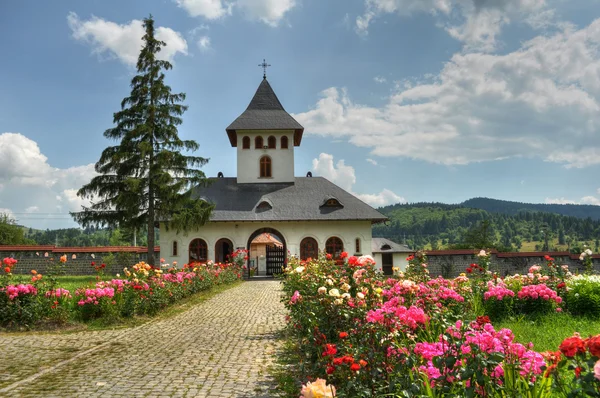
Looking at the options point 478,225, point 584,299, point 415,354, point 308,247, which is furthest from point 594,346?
point 478,225

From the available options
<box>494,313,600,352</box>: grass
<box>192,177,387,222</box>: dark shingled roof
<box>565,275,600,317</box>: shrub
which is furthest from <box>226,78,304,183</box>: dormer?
<box>494,313,600,352</box>: grass

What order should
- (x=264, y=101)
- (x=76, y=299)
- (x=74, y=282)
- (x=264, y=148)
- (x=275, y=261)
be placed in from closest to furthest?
(x=76, y=299), (x=74, y=282), (x=275, y=261), (x=264, y=148), (x=264, y=101)

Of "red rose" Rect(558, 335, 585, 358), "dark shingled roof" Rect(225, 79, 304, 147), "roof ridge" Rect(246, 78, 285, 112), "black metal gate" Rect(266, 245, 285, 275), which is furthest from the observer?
"roof ridge" Rect(246, 78, 285, 112)

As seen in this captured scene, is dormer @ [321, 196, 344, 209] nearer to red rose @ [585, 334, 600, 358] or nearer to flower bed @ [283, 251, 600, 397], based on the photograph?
flower bed @ [283, 251, 600, 397]

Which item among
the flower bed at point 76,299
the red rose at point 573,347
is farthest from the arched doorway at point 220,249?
the red rose at point 573,347

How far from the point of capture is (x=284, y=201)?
2800 cm

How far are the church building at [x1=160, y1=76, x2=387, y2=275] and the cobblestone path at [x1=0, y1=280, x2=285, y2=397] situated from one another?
16.4m

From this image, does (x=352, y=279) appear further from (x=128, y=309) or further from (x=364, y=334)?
(x=128, y=309)

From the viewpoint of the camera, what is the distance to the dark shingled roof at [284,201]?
26.7 meters

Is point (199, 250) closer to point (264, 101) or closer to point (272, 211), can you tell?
point (272, 211)

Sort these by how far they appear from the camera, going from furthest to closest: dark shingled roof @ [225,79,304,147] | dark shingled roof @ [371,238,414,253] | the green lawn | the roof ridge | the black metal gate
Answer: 1. dark shingled roof @ [371,238,414,253]
2. the roof ridge
3. dark shingled roof @ [225,79,304,147]
4. the black metal gate
5. the green lawn

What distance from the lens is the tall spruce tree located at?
22.0m

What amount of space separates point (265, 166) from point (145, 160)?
9340mm

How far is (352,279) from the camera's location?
629cm
